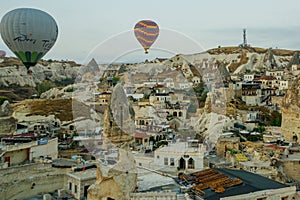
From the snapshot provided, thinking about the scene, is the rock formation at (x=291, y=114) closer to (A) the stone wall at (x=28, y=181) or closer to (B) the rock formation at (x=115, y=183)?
(A) the stone wall at (x=28, y=181)

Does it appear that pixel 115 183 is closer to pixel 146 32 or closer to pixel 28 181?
pixel 28 181

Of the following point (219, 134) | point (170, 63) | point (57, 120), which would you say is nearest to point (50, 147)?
point (219, 134)

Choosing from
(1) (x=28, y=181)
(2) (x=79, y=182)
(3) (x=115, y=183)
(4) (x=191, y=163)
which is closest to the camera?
(3) (x=115, y=183)

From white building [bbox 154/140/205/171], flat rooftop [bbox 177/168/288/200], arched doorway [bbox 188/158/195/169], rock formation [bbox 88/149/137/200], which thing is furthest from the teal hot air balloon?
flat rooftop [bbox 177/168/288/200]

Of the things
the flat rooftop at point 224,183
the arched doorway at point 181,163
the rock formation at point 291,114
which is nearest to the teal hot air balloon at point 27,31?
the arched doorway at point 181,163

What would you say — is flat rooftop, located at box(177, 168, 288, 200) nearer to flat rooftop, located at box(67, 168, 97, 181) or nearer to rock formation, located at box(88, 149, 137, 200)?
rock formation, located at box(88, 149, 137, 200)

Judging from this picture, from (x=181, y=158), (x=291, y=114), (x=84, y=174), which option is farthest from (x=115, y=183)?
(x=291, y=114)

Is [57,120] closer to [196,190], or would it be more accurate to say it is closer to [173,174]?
[173,174]
